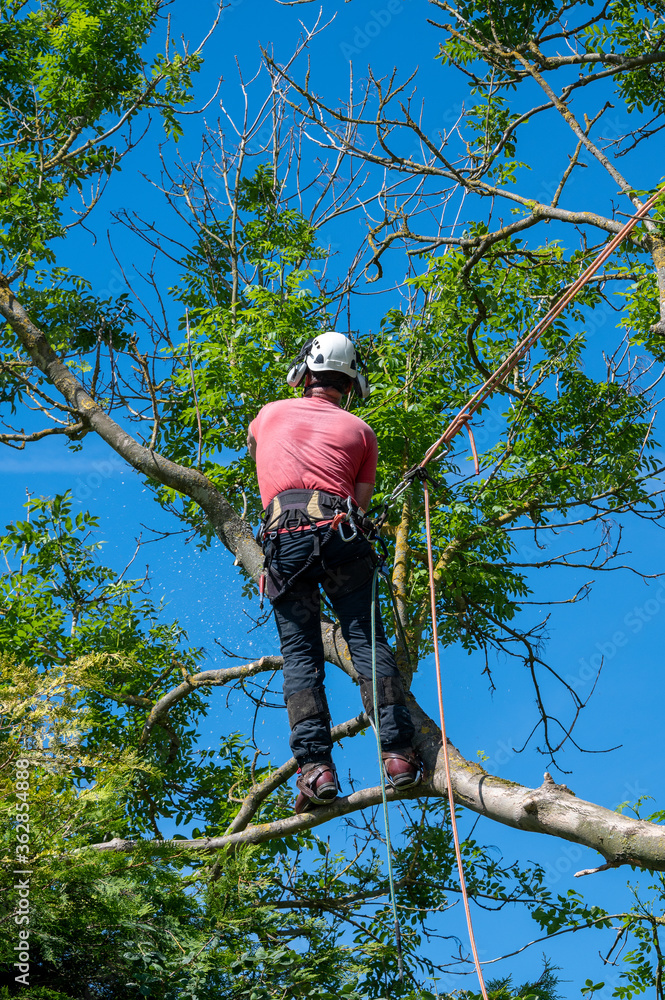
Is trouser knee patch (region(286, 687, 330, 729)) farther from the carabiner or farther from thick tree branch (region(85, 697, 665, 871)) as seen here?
the carabiner

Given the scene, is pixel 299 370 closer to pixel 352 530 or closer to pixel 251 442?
pixel 251 442

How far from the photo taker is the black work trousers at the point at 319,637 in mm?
4008

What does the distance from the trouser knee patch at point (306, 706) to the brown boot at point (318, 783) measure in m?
0.21

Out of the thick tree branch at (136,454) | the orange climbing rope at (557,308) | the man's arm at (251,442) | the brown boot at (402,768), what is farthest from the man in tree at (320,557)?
the thick tree branch at (136,454)

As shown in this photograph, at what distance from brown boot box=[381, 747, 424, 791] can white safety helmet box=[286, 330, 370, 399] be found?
6.30ft

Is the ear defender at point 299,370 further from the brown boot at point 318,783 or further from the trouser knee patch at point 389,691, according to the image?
the brown boot at point 318,783

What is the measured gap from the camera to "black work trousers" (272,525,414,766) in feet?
13.1

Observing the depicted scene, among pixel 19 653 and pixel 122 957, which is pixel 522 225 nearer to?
pixel 122 957

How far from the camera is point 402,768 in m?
3.91

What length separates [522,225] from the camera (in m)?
4.93

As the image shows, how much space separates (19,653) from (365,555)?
379cm

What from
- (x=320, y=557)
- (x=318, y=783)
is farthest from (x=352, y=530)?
(x=318, y=783)

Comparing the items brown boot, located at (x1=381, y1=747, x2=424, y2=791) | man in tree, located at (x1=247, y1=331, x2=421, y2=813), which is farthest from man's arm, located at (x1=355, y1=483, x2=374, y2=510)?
brown boot, located at (x1=381, y1=747, x2=424, y2=791)

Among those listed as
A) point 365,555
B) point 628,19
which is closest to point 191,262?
point 628,19
